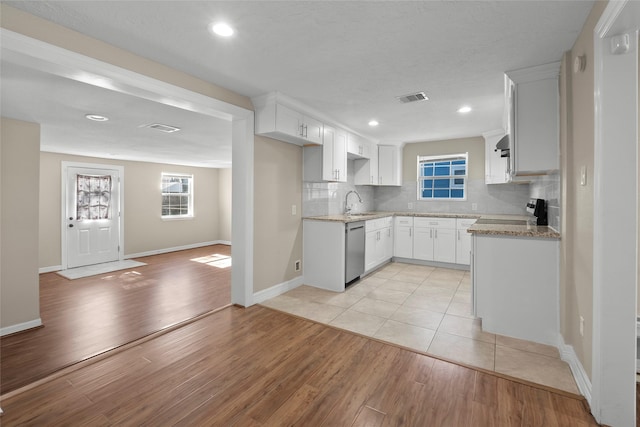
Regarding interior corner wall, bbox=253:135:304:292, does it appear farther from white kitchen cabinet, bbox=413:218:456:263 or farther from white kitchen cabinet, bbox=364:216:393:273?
white kitchen cabinet, bbox=413:218:456:263

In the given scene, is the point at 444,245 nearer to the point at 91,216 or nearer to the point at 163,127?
the point at 163,127

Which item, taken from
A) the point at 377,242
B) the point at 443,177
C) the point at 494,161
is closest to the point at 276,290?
the point at 377,242

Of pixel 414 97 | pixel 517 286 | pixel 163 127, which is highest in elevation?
pixel 414 97

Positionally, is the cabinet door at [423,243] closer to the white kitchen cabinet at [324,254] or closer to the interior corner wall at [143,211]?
the white kitchen cabinet at [324,254]

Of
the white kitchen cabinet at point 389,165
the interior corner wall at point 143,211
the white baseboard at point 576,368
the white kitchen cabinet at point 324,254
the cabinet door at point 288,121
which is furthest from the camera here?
the white kitchen cabinet at point 389,165

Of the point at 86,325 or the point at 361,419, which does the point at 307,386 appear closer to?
the point at 361,419

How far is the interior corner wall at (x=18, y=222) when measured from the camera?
2883mm

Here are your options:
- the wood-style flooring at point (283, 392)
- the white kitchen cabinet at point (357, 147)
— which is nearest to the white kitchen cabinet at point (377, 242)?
the white kitchen cabinet at point (357, 147)

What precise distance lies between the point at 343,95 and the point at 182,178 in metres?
6.26

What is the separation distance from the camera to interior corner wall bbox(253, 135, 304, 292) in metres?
3.48

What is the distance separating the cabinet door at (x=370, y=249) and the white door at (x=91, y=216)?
567 centimetres

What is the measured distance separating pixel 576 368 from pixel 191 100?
3.68 m

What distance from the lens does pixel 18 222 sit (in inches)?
118

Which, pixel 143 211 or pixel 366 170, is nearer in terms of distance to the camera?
pixel 366 170
